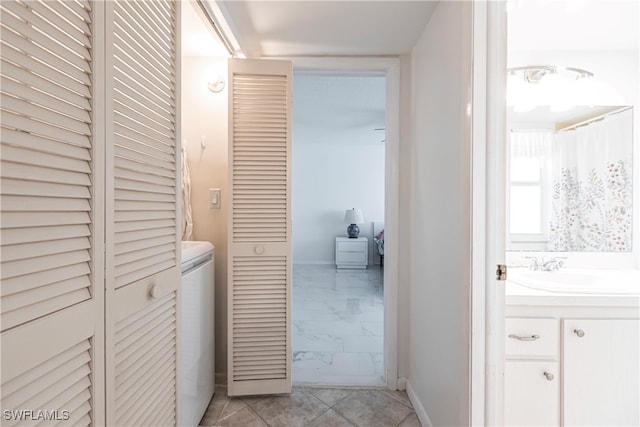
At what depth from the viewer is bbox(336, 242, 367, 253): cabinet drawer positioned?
655 centimetres

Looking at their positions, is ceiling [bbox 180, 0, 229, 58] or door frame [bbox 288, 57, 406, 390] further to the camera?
door frame [bbox 288, 57, 406, 390]

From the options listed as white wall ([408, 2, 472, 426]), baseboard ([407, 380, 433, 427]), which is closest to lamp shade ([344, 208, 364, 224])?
white wall ([408, 2, 472, 426])

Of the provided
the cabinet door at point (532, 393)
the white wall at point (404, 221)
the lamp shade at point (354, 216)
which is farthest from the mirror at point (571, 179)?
the lamp shade at point (354, 216)

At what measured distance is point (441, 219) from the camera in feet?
5.31

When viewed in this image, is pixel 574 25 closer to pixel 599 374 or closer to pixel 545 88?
pixel 545 88

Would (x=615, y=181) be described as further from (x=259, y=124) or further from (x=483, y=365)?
(x=259, y=124)

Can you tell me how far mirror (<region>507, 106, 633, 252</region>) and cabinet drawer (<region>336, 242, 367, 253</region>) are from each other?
4.44 meters

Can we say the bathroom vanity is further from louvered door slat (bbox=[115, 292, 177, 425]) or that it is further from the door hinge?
louvered door slat (bbox=[115, 292, 177, 425])

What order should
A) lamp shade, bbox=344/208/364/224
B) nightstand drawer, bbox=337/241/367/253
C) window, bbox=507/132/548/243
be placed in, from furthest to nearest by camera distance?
lamp shade, bbox=344/208/364/224
nightstand drawer, bbox=337/241/367/253
window, bbox=507/132/548/243

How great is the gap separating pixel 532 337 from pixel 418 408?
0.83 meters

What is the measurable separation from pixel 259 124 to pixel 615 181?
2269 mm

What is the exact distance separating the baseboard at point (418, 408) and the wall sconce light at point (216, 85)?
235cm

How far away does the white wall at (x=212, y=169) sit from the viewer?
222 centimetres

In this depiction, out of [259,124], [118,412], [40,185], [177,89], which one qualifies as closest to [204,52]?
[259,124]
